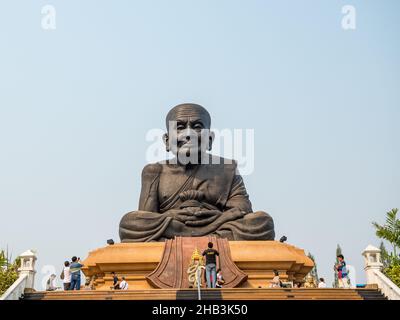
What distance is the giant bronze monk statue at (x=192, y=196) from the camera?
13117 millimetres

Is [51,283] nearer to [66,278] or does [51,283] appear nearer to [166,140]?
[66,278]

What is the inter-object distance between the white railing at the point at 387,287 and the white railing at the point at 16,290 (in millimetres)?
6856

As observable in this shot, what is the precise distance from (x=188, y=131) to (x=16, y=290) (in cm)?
611

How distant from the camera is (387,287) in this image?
1073cm

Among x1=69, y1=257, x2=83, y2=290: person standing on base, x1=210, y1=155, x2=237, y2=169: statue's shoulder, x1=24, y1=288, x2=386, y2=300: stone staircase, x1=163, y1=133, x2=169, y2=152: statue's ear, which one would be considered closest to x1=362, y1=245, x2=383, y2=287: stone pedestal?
x1=24, y1=288, x2=386, y2=300: stone staircase

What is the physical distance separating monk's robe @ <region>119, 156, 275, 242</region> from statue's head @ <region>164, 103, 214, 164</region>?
0.41 meters

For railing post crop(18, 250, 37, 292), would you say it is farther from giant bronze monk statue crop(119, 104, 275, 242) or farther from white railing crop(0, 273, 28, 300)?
giant bronze monk statue crop(119, 104, 275, 242)

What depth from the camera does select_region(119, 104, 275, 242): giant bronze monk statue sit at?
13.1 m

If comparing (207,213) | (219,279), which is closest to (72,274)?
(219,279)

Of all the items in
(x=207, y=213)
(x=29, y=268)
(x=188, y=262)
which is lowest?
(x=29, y=268)

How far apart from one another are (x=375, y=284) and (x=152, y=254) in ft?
15.1

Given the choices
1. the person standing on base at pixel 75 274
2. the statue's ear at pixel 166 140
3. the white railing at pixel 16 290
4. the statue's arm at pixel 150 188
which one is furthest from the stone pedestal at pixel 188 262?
the statue's ear at pixel 166 140

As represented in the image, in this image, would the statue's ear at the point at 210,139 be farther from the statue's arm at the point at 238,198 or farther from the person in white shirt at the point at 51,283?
the person in white shirt at the point at 51,283
